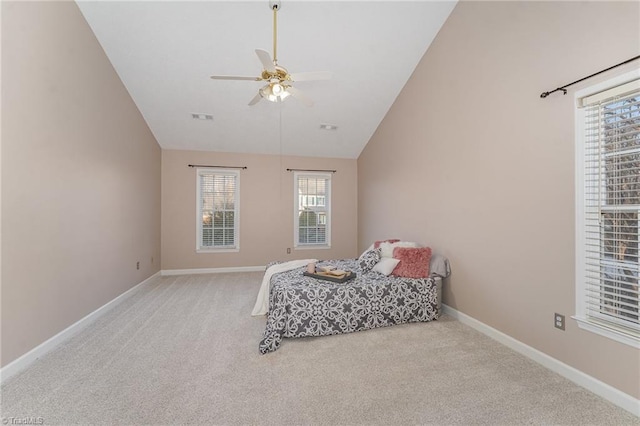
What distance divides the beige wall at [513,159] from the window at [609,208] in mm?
76

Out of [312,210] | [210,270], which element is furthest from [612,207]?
[210,270]

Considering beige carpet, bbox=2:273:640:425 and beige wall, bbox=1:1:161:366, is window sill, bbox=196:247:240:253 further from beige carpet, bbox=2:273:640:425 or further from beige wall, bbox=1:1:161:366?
beige carpet, bbox=2:273:640:425

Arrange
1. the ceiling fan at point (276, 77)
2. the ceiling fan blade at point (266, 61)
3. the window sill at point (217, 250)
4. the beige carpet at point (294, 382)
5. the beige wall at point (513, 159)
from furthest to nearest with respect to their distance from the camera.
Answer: the window sill at point (217, 250) < the ceiling fan at point (276, 77) < the ceiling fan blade at point (266, 61) < the beige wall at point (513, 159) < the beige carpet at point (294, 382)

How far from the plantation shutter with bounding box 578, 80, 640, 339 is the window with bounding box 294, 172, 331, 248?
4625mm

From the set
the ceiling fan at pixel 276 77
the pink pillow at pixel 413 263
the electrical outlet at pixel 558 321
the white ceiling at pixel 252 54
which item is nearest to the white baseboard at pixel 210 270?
the white ceiling at pixel 252 54

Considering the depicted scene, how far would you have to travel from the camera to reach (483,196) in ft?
9.25

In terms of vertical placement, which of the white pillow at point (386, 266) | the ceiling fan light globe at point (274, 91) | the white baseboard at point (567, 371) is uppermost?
the ceiling fan light globe at point (274, 91)

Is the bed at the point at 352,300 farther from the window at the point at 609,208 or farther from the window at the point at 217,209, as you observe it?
the window at the point at 217,209

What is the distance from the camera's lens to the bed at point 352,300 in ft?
8.88

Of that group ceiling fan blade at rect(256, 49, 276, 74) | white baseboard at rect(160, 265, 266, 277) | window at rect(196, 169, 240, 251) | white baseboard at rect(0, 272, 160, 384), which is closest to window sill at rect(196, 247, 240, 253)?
window at rect(196, 169, 240, 251)

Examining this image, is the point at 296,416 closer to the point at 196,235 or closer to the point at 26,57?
the point at 26,57

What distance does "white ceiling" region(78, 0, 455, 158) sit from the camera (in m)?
3.07

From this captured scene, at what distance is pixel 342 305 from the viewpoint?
2.82 m

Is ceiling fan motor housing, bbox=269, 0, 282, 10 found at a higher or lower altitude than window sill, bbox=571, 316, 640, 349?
higher
